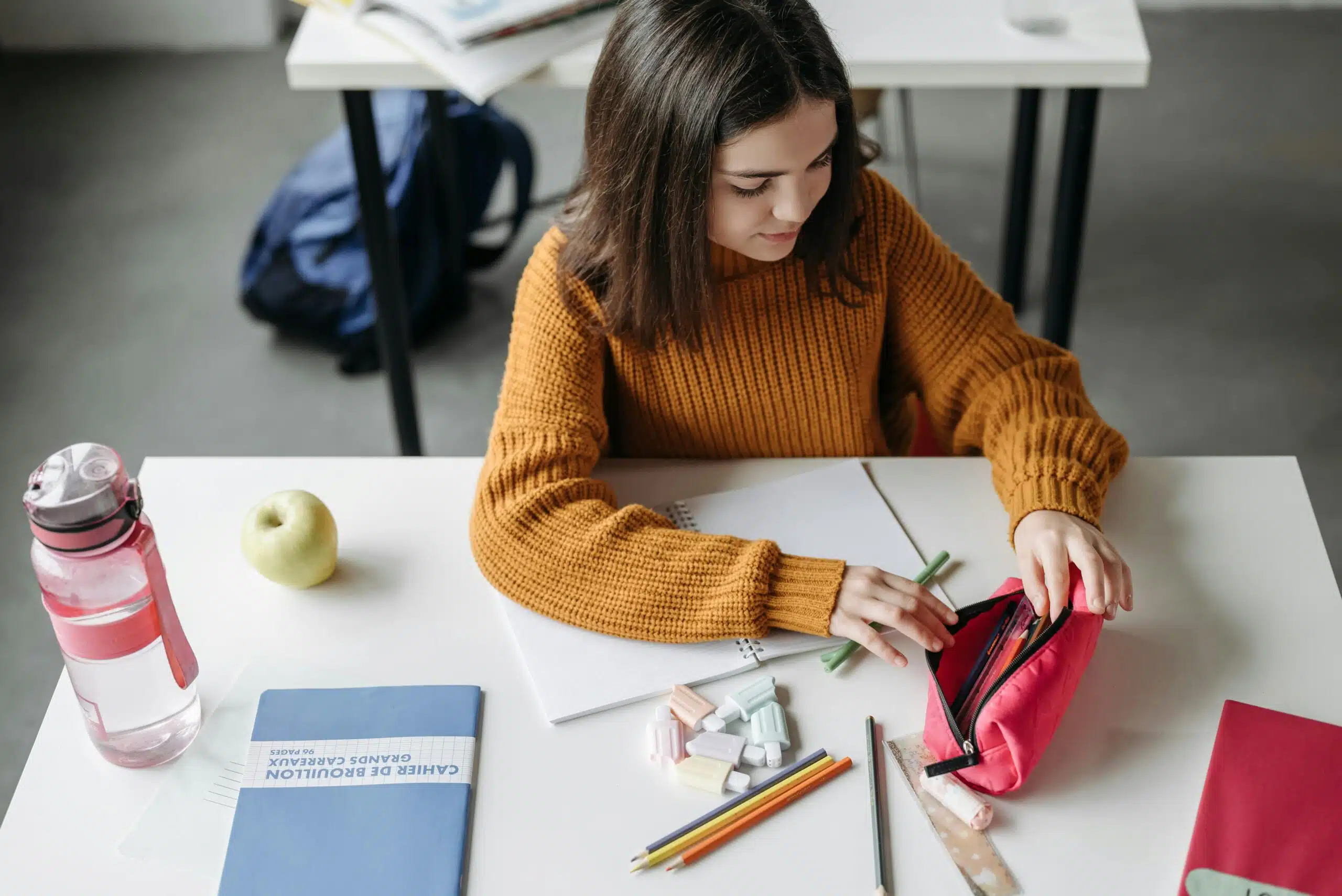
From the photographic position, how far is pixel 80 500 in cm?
84

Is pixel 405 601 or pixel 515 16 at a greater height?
pixel 515 16

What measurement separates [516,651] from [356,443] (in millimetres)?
1427

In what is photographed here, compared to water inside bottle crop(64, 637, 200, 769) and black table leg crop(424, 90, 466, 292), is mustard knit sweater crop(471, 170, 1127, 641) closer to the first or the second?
water inside bottle crop(64, 637, 200, 769)

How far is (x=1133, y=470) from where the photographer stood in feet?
4.00

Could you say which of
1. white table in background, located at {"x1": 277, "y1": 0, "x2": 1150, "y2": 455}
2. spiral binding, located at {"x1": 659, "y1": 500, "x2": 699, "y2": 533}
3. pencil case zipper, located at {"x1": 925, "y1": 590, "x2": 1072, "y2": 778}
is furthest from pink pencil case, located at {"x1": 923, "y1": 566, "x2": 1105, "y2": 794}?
white table in background, located at {"x1": 277, "y1": 0, "x2": 1150, "y2": 455}

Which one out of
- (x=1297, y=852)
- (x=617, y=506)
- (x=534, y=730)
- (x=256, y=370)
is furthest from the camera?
(x=256, y=370)

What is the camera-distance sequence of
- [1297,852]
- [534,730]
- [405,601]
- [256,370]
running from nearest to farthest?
[1297,852]
[534,730]
[405,601]
[256,370]

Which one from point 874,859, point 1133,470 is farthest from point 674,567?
point 1133,470

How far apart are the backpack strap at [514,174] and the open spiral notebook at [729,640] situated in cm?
165

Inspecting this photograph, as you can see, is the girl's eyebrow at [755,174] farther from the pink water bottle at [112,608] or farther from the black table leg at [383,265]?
the black table leg at [383,265]

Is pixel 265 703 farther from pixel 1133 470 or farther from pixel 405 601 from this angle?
pixel 1133 470

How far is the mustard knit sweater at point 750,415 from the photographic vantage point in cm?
108

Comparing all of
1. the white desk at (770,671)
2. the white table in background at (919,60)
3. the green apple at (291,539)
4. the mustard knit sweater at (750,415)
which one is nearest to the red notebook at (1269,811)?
the white desk at (770,671)

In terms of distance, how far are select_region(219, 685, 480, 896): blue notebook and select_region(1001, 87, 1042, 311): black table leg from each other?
69.3 inches
